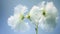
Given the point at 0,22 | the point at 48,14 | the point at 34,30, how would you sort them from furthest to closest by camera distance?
the point at 0,22
the point at 34,30
the point at 48,14

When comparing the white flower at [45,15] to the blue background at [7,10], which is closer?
the white flower at [45,15]

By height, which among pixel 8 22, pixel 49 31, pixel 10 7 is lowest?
pixel 49 31

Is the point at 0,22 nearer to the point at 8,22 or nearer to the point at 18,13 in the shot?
the point at 8,22

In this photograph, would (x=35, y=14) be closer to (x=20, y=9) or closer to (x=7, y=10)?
(x=20, y=9)

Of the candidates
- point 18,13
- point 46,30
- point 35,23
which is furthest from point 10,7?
point 46,30

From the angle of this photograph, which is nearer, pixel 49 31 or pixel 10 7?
pixel 49 31

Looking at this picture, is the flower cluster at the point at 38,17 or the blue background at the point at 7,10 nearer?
the flower cluster at the point at 38,17

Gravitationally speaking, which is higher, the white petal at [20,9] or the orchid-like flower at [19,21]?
the white petal at [20,9]
